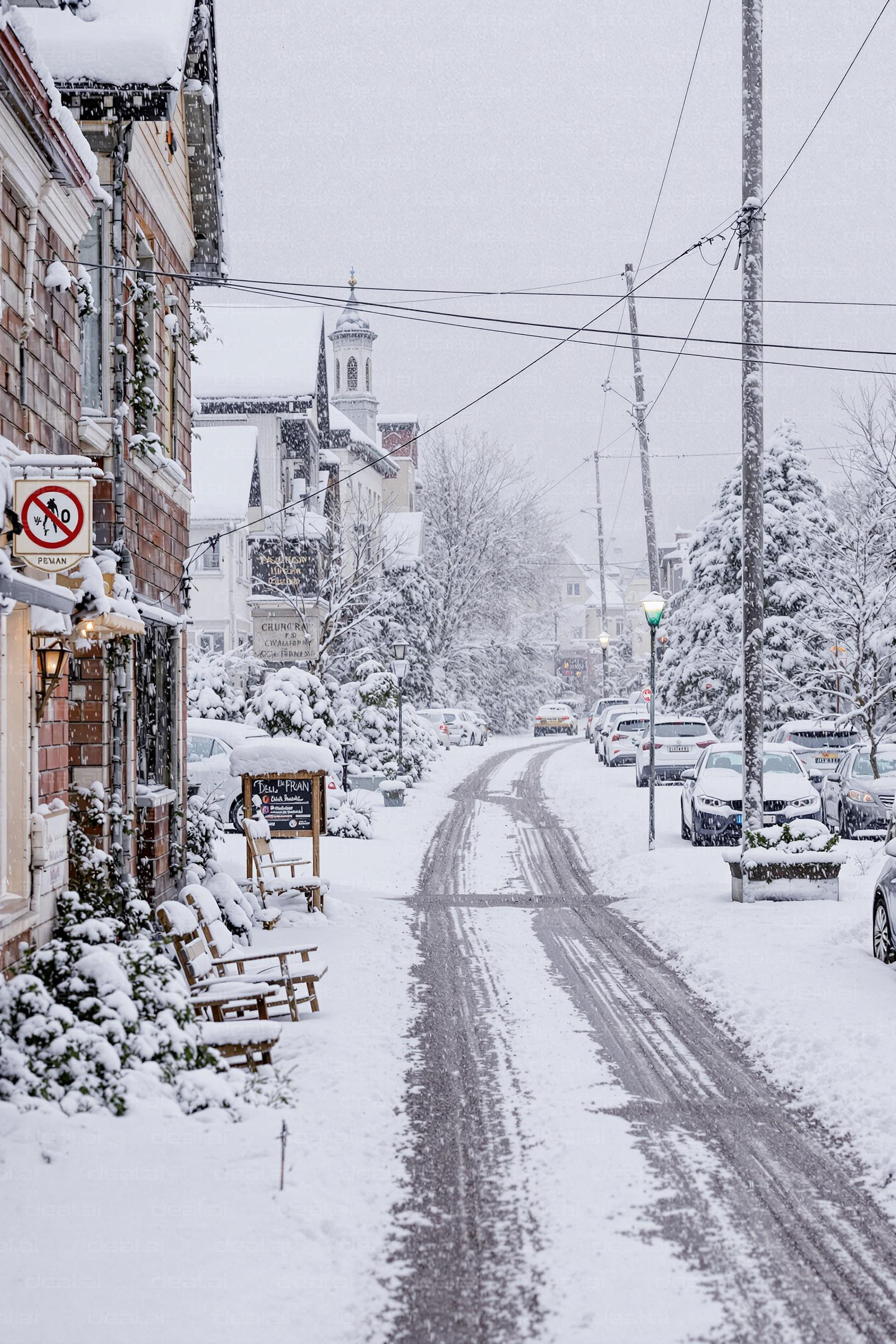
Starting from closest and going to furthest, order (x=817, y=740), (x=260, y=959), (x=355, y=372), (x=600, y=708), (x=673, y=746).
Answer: (x=260, y=959) → (x=817, y=740) → (x=673, y=746) → (x=600, y=708) → (x=355, y=372)

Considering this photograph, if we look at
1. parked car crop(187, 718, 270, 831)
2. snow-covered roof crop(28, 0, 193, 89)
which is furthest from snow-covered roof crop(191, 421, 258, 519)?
snow-covered roof crop(28, 0, 193, 89)

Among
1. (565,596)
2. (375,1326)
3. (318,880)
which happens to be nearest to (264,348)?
(318,880)

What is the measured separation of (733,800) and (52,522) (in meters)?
13.3

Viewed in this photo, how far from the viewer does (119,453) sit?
1083 centimetres

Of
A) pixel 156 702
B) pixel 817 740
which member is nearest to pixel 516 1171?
pixel 156 702

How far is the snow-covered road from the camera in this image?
5012 mm

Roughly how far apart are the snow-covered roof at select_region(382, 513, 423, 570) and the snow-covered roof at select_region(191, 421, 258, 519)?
717 cm

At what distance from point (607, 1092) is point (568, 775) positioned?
2686cm

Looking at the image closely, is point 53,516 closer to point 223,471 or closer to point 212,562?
point 223,471

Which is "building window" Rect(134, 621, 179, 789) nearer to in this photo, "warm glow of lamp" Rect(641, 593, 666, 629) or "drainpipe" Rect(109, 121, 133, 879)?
"drainpipe" Rect(109, 121, 133, 879)

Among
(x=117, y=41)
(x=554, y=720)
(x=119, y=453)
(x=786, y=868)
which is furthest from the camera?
(x=554, y=720)

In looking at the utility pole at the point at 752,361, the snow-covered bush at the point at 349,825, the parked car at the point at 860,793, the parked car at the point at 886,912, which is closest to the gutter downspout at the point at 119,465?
the parked car at the point at 886,912

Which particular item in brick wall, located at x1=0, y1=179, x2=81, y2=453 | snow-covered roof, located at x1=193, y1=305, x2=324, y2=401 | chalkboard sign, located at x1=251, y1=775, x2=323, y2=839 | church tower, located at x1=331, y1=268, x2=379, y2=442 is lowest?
chalkboard sign, located at x1=251, y1=775, x2=323, y2=839

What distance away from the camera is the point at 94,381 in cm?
1116
